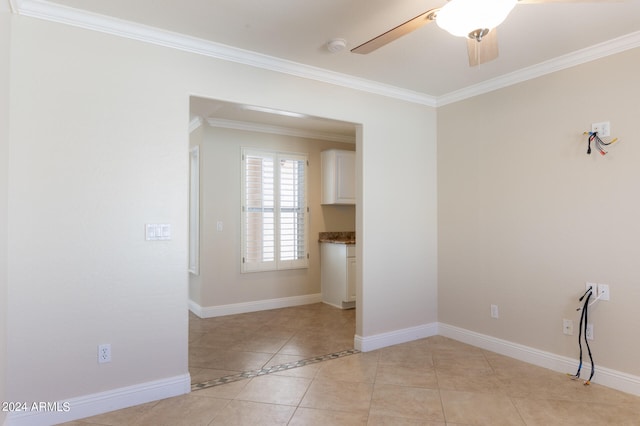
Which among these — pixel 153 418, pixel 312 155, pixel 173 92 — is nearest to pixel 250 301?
pixel 312 155

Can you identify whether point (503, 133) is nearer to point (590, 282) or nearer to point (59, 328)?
point (590, 282)

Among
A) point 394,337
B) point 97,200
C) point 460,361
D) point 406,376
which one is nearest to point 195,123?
point 97,200

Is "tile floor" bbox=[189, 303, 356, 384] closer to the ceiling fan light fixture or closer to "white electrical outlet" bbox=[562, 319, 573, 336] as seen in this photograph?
"white electrical outlet" bbox=[562, 319, 573, 336]

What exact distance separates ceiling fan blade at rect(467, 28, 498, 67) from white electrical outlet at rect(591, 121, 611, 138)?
149 centimetres

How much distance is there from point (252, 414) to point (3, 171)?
2024 millimetres

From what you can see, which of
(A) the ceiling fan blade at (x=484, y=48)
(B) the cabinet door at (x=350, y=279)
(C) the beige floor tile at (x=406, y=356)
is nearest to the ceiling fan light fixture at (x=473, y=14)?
(A) the ceiling fan blade at (x=484, y=48)

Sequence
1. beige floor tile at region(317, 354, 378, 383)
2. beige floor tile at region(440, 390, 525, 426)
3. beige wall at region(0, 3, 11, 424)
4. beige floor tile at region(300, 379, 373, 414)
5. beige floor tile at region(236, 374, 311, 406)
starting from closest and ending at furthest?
beige wall at region(0, 3, 11, 424)
beige floor tile at region(440, 390, 525, 426)
beige floor tile at region(300, 379, 373, 414)
beige floor tile at region(236, 374, 311, 406)
beige floor tile at region(317, 354, 378, 383)

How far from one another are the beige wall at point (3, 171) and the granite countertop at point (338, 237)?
3730 mm

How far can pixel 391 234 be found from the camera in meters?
3.95

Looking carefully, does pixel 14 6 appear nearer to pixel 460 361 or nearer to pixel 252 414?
pixel 252 414

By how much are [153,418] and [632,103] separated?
3.86 meters

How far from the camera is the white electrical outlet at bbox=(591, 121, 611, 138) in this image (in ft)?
9.73

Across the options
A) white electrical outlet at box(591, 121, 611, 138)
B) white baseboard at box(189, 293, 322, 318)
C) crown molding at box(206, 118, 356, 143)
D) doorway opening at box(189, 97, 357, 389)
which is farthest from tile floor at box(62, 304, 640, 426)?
crown molding at box(206, 118, 356, 143)

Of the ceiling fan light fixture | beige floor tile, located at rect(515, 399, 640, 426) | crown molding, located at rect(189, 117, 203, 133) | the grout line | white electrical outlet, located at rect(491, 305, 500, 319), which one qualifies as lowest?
beige floor tile, located at rect(515, 399, 640, 426)
